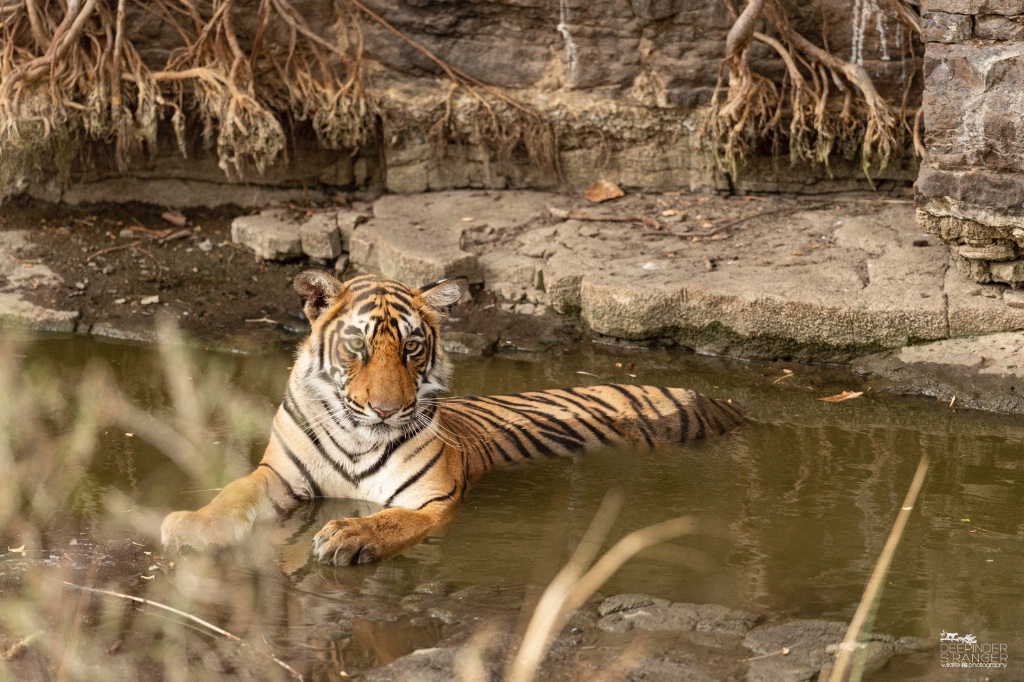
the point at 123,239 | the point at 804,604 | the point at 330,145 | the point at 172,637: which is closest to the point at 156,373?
the point at 123,239

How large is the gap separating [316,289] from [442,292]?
16.7 inches

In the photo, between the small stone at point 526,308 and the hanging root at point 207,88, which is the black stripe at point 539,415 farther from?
the hanging root at point 207,88

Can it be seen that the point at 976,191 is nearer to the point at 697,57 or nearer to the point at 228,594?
the point at 697,57

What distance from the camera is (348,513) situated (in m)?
4.33

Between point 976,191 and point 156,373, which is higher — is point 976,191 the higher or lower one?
the higher one

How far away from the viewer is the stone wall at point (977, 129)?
5574 mm

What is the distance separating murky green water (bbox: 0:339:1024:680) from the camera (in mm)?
3482

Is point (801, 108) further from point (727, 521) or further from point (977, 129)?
point (727, 521)

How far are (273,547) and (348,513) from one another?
0.41 metres

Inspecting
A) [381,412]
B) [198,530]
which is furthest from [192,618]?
[381,412]

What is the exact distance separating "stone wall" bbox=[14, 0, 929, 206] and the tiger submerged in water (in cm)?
361

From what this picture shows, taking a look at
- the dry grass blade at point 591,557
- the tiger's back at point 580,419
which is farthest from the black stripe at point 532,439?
the dry grass blade at point 591,557

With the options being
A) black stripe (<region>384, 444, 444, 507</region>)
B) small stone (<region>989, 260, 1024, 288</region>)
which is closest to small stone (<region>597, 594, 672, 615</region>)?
black stripe (<region>384, 444, 444, 507</region>)

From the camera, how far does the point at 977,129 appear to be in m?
5.68
